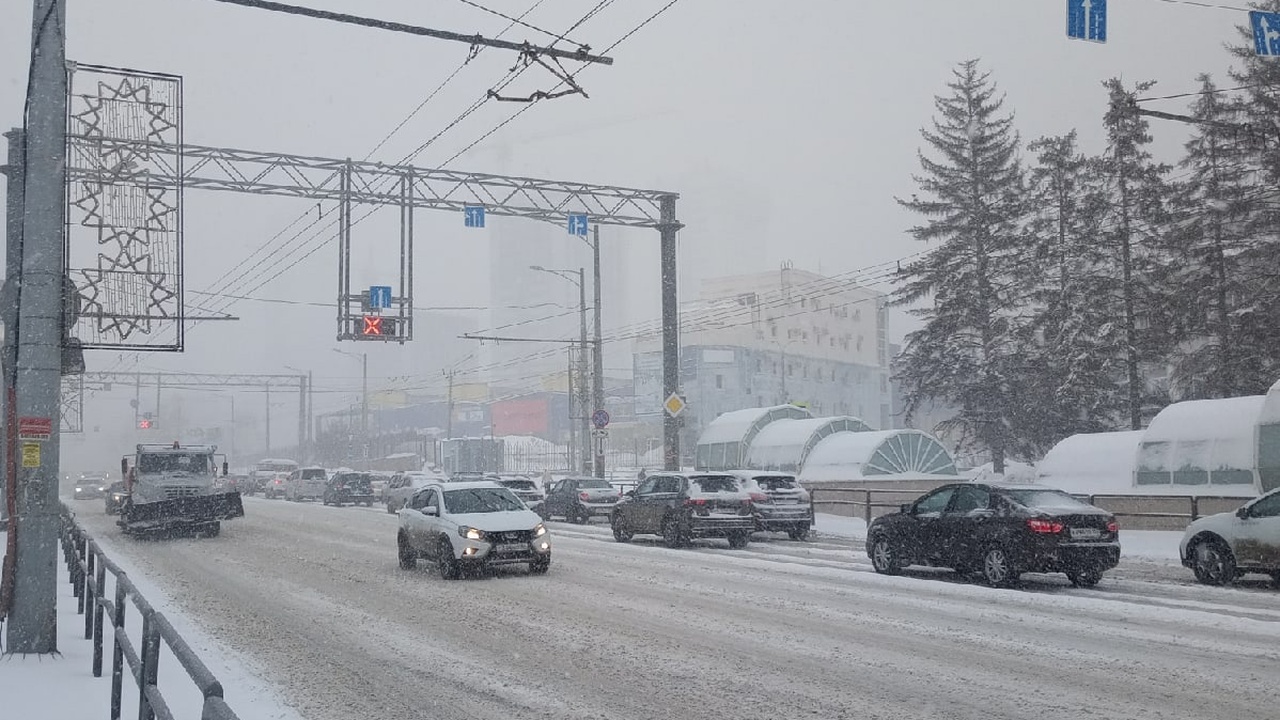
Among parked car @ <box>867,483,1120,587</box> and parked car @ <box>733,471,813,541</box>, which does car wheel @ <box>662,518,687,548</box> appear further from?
parked car @ <box>867,483,1120,587</box>

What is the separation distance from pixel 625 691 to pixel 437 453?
83.7m

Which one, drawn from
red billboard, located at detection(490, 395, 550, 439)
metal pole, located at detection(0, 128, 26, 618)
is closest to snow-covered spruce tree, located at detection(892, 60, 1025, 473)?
metal pole, located at detection(0, 128, 26, 618)

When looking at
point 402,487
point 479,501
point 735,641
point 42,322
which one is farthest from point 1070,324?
point 42,322

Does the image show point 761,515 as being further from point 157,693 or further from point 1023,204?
point 1023,204

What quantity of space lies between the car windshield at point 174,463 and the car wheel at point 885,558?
19690 millimetres

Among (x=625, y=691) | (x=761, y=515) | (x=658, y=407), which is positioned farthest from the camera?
(x=658, y=407)

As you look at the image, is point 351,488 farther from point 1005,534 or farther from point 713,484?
point 1005,534

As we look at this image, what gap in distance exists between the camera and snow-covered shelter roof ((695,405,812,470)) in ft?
170

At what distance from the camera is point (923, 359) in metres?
55.5

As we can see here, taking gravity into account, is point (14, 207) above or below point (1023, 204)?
below

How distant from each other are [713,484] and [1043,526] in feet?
32.5

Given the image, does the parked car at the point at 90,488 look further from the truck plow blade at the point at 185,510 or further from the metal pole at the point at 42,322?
the metal pole at the point at 42,322

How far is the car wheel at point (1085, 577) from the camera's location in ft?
53.2

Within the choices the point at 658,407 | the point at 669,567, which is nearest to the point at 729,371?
the point at 658,407
